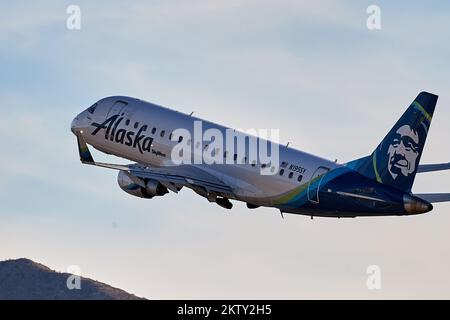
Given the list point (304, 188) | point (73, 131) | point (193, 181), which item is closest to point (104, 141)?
point (73, 131)

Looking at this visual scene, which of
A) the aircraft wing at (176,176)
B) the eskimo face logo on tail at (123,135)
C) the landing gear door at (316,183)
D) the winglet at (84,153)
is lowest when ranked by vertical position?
the landing gear door at (316,183)

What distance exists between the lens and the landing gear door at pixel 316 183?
7638cm

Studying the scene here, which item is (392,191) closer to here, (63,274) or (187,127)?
(187,127)

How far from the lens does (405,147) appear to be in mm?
72625

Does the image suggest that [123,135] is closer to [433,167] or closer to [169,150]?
[169,150]

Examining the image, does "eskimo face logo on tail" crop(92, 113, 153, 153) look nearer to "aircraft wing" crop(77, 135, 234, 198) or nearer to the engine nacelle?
the engine nacelle

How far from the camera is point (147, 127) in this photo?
281ft

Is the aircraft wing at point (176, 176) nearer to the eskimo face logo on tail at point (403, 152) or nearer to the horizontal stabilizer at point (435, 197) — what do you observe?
the eskimo face logo on tail at point (403, 152)

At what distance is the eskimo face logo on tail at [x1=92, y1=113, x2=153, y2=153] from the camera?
3364 inches

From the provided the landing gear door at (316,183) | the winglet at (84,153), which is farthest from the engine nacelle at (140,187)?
the landing gear door at (316,183)

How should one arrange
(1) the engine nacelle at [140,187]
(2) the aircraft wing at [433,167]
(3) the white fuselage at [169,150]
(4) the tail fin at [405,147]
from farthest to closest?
(2) the aircraft wing at [433,167] < (1) the engine nacelle at [140,187] < (3) the white fuselage at [169,150] < (4) the tail fin at [405,147]

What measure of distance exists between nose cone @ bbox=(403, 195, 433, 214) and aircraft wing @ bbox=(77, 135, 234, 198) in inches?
472

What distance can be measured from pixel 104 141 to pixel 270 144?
13.4 m
